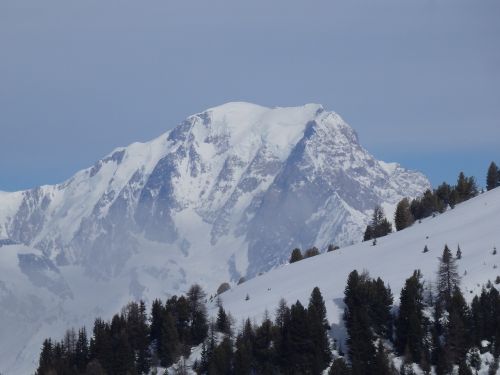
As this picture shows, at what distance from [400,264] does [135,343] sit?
146 feet

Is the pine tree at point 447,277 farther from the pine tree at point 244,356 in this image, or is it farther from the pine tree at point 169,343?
the pine tree at point 169,343

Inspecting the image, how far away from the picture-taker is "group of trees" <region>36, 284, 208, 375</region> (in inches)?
6358

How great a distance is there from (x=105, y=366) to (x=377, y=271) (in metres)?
46.6

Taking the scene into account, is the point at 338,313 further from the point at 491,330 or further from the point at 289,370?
the point at 491,330

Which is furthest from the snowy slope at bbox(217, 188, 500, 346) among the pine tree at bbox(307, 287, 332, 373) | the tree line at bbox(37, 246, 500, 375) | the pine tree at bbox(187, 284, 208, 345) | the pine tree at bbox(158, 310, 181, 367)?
the pine tree at bbox(158, 310, 181, 367)

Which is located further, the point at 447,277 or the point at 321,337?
the point at 447,277

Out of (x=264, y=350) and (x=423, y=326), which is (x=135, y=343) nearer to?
(x=264, y=350)

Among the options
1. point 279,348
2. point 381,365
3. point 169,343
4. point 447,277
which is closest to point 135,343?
point 169,343

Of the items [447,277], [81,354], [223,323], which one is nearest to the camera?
[447,277]

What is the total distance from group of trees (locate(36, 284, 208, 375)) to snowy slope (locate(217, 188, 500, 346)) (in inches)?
363

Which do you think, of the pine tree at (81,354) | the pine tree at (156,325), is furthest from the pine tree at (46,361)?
the pine tree at (156,325)

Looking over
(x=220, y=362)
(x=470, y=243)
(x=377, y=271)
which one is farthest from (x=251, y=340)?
(x=470, y=243)

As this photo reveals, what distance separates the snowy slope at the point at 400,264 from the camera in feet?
531

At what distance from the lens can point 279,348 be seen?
15350cm
